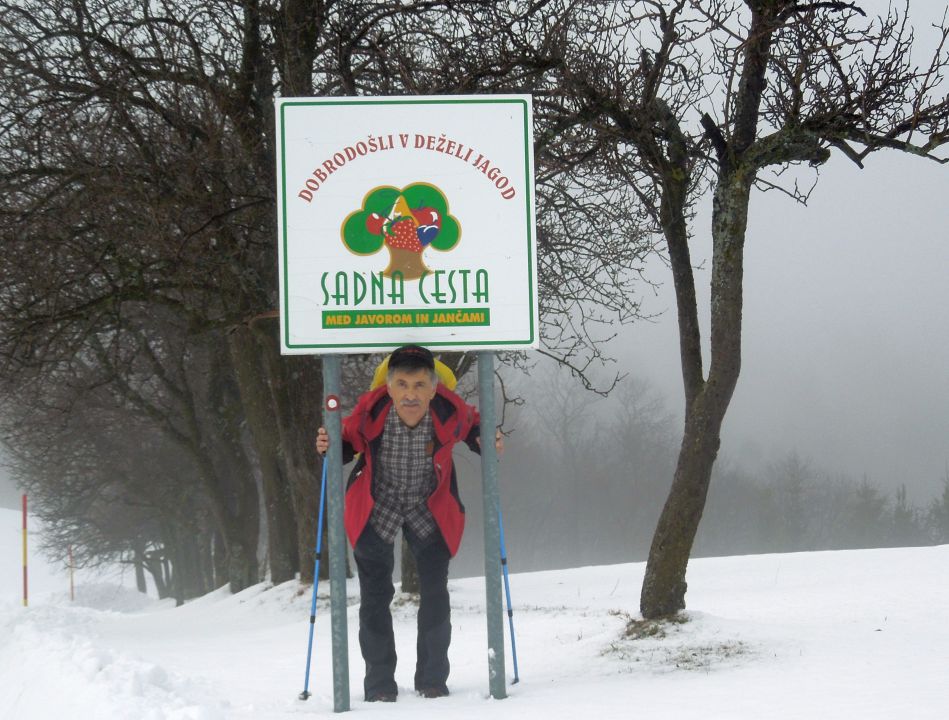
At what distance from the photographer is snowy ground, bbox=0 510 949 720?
5316 mm

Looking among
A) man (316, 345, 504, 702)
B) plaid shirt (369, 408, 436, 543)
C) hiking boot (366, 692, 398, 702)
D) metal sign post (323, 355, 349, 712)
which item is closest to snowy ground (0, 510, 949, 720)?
hiking boot (366, 692, 398, 702)

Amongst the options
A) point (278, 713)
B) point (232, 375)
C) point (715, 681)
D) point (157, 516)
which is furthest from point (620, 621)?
point (157, 516)

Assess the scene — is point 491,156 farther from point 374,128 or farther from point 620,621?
point 620,621

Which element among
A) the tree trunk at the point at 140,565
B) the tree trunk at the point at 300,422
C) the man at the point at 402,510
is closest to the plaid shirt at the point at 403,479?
the man at the point at 402,510

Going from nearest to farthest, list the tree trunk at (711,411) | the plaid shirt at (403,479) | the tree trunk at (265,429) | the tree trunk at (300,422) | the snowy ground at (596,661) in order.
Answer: the snowy ground at (596,661) < the plaid shirt at (403,479) < the tree trunk at (711,411) < the tree trunk at (300,422) < the tree trunk at (265,429)

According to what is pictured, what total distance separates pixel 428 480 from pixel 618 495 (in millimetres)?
46135

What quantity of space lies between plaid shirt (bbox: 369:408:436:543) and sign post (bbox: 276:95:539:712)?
29cm

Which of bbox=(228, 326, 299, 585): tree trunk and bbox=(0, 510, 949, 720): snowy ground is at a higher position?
bbox=(228, 326, 299, 585): tree trunk

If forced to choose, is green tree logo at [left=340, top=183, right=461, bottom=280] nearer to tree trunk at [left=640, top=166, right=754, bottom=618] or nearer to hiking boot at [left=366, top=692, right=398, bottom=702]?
hiking boot at [left=366, top=692, right=398, bottom=702]

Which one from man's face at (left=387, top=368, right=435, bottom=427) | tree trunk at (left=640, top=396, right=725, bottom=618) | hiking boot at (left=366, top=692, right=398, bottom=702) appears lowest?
hiking boot at (left=366, top=692, right=398, bottom=702)

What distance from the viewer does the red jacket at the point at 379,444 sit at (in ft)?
20.3

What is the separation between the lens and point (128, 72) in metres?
13.9

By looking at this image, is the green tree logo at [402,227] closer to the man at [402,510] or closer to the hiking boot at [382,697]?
the man at [402,510]

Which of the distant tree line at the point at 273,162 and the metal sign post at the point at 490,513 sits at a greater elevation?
the distant tree line at the point at 273,162
